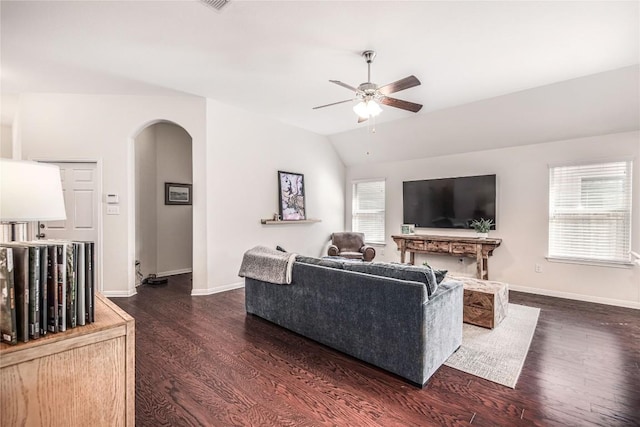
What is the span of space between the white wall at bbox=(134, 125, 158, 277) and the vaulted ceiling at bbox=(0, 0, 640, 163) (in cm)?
120

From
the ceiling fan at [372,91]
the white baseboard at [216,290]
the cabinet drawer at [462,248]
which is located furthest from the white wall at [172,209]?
the cabinet drawer at [462,248]

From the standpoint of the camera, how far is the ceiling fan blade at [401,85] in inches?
107

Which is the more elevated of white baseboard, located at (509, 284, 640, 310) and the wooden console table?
the wooden console table

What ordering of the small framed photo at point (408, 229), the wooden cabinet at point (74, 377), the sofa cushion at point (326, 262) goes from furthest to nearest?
the small framed photo at point (408, 229) < the sofa cushion at point (326, 262) < the wooden cabinet at point (74, 377)

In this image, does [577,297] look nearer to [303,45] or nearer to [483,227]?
[483,227]

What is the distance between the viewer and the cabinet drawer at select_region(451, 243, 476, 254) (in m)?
4.80

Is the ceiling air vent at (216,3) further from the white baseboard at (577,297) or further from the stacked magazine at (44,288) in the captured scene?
the white baseboard at (577,297)

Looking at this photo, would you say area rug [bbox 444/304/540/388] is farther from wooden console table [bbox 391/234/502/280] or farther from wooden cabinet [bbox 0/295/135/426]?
wooden cabinet [bbox 0/295/135/426]

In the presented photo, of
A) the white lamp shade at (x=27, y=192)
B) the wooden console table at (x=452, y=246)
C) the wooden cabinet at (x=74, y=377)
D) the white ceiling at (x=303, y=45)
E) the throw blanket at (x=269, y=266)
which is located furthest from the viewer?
the wooden console table at (x=452, y=246)

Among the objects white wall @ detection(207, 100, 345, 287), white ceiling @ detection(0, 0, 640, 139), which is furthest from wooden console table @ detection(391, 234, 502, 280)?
white ceiling @ detection(0, 0, 640, 139)

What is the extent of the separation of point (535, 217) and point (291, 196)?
12.9 ft

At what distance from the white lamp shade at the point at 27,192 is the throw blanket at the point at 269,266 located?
75.9 inches

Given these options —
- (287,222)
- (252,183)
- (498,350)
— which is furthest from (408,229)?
(498,350)

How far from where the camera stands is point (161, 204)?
218 inches
